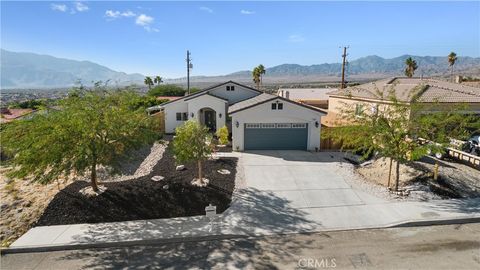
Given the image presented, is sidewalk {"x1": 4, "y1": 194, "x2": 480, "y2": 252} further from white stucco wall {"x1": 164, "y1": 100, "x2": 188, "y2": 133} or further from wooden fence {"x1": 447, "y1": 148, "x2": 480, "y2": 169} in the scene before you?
white stucco wall {"x1": 164, "y1": 100, "x2": 188, "y2": 133}

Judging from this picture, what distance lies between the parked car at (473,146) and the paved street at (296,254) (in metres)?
10.4

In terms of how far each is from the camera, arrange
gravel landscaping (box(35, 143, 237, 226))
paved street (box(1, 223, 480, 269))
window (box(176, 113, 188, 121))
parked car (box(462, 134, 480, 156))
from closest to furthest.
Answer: paved street (box(1, 223, 480, 269)), gravel landscaping (box(35, 143, 237, 226)), parked car (box(462, 134, 480, 156)), window (box(176, 113, 188, 121))

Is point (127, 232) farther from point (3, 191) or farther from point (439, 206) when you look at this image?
point (439, 206)

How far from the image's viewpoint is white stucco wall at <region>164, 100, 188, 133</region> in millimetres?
25438

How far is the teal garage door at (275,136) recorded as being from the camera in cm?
2056

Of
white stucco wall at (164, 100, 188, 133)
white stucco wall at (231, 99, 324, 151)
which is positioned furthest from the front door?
white stucco wall at (231, 99, 324, 151)

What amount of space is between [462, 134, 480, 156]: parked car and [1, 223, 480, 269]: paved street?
10.4 m

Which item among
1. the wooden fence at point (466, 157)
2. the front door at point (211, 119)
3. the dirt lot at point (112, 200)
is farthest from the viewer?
the front door at point (211, 119)

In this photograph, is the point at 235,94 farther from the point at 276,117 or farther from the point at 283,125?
the point at 283,125

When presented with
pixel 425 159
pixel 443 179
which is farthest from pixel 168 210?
pixel 425 159

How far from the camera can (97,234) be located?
994cm

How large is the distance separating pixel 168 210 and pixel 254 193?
4.12 m

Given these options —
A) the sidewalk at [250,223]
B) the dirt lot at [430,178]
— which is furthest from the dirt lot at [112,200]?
the dirt lot at [430,178]

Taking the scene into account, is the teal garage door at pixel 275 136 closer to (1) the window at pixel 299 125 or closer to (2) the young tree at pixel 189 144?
(1) the window at pixel 299 125
